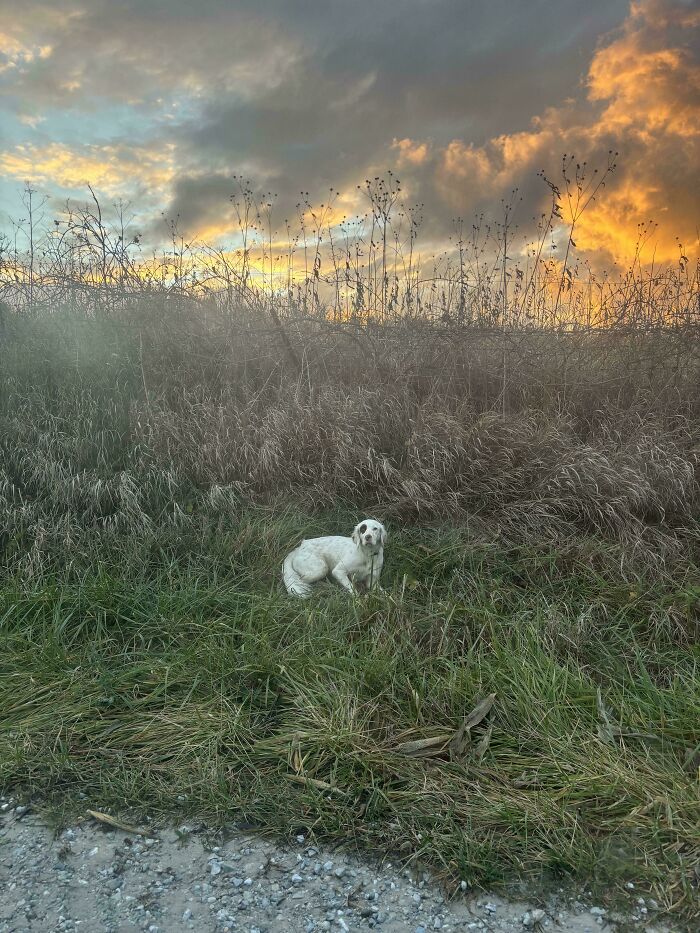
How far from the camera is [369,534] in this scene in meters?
3.82

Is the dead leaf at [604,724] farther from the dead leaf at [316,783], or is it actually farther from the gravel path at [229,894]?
the dead leaf at [316,783]

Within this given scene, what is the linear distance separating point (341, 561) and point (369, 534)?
0.29 metres

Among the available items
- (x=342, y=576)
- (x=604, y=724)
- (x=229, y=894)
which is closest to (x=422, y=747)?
(x=604, y=724)

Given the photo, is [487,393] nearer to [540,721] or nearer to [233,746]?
[540,721]

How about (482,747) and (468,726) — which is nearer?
(482,747)

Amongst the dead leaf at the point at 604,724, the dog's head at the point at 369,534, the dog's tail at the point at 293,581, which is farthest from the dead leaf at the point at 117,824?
the dead leaf at the point at 604,724

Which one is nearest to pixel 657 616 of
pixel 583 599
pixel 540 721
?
pixel 583 599

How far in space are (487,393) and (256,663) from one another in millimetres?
3624

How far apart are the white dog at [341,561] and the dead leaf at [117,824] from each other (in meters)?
1.62

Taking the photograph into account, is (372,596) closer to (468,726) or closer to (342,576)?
(342,576)

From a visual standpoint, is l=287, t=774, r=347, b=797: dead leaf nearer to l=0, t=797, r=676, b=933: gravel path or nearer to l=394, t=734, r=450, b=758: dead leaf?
l=0, t=797, r=676, b=933: gravel path

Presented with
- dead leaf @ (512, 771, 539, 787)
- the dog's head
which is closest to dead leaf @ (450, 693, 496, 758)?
dead leaf @ (512, 771, 539, 787)

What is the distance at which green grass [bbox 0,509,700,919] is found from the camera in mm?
2467

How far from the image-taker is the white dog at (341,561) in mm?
3891
